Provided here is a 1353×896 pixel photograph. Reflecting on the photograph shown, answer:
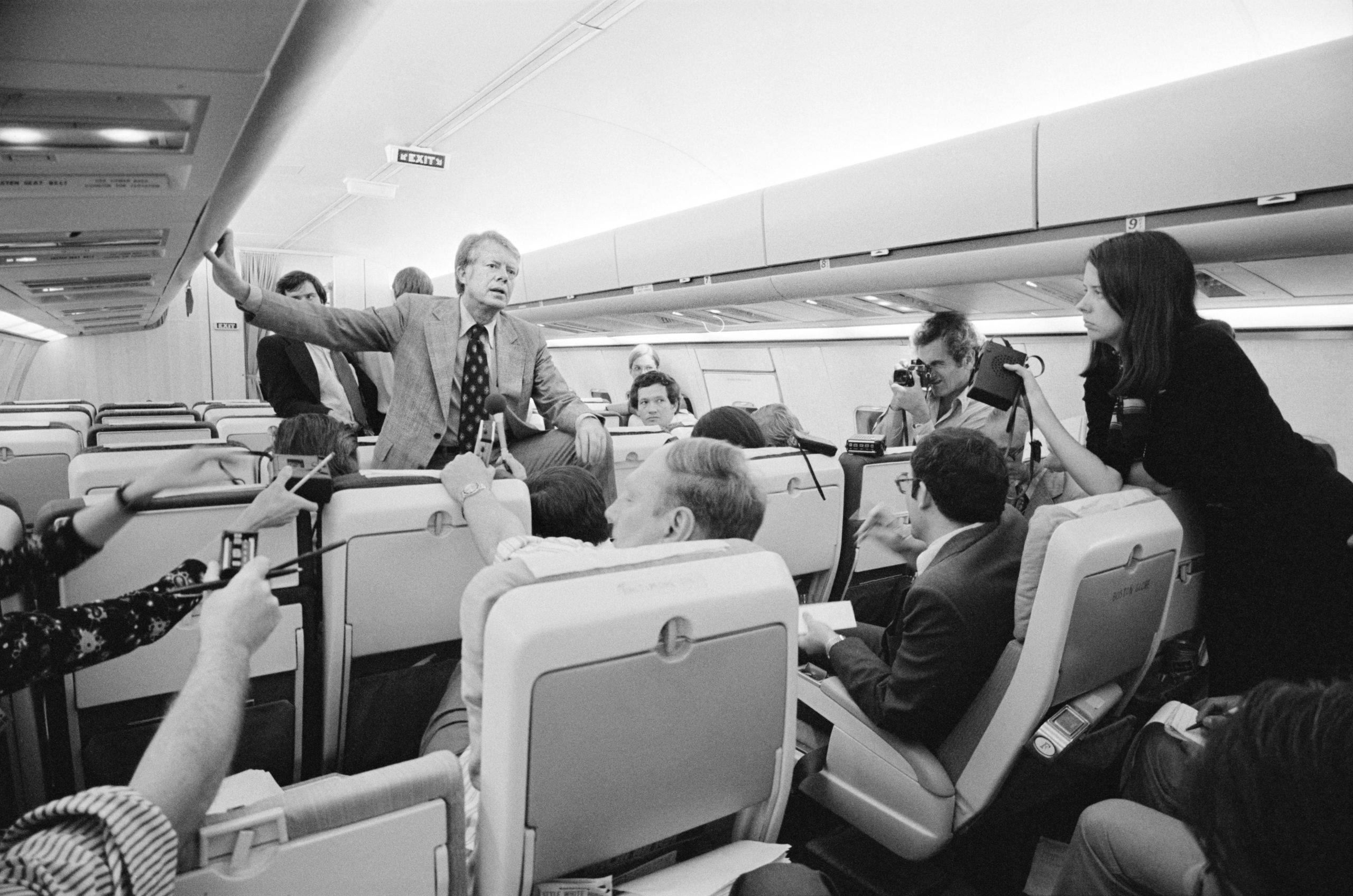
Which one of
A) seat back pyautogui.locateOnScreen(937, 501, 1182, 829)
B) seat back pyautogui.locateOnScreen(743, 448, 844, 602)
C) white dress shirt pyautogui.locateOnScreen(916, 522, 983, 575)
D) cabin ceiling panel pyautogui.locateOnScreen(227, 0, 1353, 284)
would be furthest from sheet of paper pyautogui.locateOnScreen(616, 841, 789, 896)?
cabin ceiling panel pyautogui.locateOnScreen(227, 0, 1353, 284)

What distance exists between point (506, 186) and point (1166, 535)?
8.23 meters

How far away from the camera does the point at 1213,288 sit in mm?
4773

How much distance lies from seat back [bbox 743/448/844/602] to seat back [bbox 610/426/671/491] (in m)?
1.27

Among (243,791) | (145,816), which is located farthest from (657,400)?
(145,816)

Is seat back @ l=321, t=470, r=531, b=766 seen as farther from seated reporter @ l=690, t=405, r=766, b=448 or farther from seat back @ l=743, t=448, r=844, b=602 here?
seated reporter @ l=690, t=405, r=766, b=448

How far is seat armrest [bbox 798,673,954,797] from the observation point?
214 cm

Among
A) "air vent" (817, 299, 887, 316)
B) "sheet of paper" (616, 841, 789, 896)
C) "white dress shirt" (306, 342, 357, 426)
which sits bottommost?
"sheet of paper" (616, 841, 789, 896)

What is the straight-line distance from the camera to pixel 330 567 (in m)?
1.86

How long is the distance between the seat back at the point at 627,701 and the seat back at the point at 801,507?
138cm

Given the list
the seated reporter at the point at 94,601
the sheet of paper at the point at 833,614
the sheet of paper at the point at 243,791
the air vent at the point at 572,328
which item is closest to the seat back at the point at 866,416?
the air vent at the point at 572,328

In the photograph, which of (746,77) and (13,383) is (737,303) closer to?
(746,77)

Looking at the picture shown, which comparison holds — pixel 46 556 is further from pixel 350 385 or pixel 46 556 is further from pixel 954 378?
pixel 954 378

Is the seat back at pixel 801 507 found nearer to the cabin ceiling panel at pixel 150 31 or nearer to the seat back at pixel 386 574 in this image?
the seat back at pixel 386 574

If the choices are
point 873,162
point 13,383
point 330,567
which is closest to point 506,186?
point 873,162
